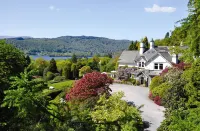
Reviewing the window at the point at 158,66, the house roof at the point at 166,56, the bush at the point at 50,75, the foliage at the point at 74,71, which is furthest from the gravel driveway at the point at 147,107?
→ the bush at the point at 50,75

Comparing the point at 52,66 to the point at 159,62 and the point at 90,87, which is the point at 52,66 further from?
the point at 90,87

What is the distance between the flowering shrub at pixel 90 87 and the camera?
20.3m

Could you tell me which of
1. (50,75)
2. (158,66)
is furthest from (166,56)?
(50,75)

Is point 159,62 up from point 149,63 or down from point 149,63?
up

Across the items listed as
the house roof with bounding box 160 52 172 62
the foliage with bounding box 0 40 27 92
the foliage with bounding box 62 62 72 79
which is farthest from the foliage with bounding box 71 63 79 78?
the foliage with bounding box 0 40 27 92

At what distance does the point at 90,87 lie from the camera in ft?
68.5

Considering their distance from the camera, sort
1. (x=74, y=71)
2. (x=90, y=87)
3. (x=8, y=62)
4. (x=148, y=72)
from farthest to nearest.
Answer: (x=74, y=71) → (x=148, y=72) → (x=90, y=87) → (x=8, y=62)

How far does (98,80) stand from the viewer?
838 inches

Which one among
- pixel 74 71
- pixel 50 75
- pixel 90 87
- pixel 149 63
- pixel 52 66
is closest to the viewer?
pixel 90 87

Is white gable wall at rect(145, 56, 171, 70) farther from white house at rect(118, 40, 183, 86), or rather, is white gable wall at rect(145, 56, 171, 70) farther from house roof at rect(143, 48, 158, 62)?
house roof at rect(143, 48, 158, 62)

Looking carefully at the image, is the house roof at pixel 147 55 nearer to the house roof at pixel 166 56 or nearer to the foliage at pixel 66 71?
the house roof at pixel 166 56

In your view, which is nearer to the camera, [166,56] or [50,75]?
[166,56]

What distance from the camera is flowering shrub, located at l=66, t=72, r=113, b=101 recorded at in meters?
20.3

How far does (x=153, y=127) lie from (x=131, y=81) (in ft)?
63.5
